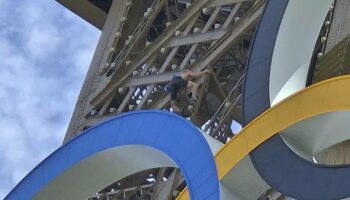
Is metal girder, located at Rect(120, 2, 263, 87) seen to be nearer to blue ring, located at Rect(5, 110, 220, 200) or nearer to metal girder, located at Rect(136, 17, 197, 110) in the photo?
metal girder, located at Rect(136, 17, 197, 110)

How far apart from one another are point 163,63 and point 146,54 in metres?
0.34

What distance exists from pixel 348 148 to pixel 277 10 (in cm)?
171

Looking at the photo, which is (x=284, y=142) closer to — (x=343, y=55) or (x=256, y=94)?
(x=256, y=94)

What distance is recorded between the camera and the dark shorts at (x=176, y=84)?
16.6 metres

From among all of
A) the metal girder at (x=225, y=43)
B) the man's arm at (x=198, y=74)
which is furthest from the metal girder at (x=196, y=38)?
the man's arm at (x=198, y=74)

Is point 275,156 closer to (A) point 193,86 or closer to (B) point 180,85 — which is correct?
(B) point 180,85

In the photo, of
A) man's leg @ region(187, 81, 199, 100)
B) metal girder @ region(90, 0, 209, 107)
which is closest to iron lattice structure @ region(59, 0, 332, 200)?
metal girder @ region(90, 0, 209, 107)

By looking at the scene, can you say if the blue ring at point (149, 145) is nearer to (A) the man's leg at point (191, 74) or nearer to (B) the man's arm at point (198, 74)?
(A) the man's leg at point (191, 74)

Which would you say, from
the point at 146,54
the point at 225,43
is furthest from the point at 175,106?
the point at 146,54

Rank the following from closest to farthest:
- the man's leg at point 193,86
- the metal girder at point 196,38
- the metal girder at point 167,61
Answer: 1. the man's leg at point 193,86
2. the metal girder at point 196,38
3. the metal girder at point 167,61

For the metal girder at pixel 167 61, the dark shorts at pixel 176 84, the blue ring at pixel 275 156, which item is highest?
the metal girder at pixel 167 61

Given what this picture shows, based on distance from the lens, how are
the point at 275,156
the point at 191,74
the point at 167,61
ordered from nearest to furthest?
the point at 275,156 < the point at 191,74 < the point at 167,61

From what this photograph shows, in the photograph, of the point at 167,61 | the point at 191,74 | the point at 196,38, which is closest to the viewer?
the point at 191,74

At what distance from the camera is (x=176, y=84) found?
16.7m
